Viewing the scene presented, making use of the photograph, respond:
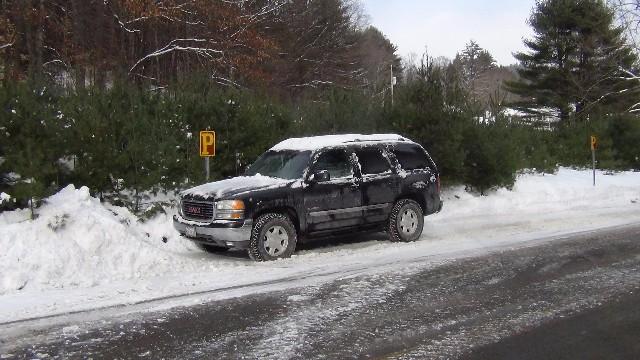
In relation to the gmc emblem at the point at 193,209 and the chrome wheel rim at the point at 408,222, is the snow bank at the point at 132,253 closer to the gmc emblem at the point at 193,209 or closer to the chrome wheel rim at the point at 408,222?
the chrome wheel rim at the point at 408,222

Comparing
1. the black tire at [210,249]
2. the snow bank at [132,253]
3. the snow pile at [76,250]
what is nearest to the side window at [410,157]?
the snow bank at [132,253]

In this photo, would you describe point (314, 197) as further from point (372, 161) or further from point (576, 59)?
point (576, 59)

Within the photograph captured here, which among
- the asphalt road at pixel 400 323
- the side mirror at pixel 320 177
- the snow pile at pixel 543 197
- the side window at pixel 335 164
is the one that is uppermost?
the side window at pixel 335 164

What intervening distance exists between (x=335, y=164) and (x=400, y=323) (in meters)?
4.51

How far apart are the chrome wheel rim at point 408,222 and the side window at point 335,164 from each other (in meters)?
1.33

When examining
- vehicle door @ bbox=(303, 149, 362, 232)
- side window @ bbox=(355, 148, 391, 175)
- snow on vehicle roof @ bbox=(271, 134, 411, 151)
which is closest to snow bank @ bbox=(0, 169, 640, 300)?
vehicle door @ bbox=(303, 149, 362, 232)

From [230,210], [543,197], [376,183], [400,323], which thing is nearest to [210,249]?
[230,210]

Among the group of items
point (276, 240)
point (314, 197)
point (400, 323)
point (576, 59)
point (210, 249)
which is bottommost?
point (400, 323)

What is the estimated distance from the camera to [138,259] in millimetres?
8734

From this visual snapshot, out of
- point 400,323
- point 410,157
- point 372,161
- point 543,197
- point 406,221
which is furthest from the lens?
point 543,197

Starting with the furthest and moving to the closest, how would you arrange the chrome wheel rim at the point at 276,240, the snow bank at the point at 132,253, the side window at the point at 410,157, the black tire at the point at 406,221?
1. the side window at the point at 410,157
2. the black tire at the point at 406,221
3. the chrome wheel rim at the point at 276,240
4. the snow bank at the point at 132,253

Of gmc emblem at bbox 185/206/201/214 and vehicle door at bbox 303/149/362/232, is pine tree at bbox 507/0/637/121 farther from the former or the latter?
gmc emblem at bbox 185/206/201/214

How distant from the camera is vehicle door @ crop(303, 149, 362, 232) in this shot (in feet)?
31.7

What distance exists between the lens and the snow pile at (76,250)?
7922 millimetres
